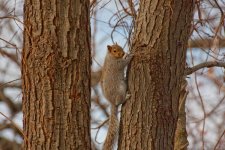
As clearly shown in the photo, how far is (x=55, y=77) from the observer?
179cm

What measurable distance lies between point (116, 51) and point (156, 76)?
0.69 meters

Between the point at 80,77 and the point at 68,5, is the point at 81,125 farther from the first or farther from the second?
the point at 68,5

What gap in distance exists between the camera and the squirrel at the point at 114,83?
222cm

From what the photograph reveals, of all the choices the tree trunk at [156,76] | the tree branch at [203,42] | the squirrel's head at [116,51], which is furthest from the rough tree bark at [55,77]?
the tree branch at [203,42]

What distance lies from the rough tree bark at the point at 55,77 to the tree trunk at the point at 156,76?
0.90 feet

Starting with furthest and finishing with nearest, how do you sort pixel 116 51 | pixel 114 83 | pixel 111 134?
pixel 116 51, pixel 114 83, pixel 111 134

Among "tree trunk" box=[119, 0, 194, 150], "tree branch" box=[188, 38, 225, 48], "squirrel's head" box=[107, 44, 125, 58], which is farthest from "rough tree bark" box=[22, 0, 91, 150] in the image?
"tree branch" box=[188, 38, 225, 48]

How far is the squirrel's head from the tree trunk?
1.74 feet

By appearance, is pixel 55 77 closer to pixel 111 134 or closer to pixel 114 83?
pixel 111 134

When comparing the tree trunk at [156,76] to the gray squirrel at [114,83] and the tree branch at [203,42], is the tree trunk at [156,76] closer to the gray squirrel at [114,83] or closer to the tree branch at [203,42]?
the gray squirrel at [114,83]

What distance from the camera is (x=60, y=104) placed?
1792 mm

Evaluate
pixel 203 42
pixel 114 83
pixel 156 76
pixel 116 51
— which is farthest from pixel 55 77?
pixel 203 42

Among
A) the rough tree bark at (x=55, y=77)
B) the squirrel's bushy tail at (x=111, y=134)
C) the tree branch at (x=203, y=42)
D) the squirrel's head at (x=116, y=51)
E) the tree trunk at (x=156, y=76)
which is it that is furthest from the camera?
the tree branch at (x=203, y=42)

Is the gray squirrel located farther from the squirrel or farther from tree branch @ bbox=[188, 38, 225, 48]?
tree branch @ bbox=[188, 38, 225, 48]
